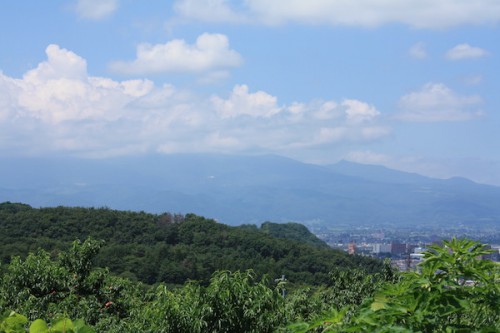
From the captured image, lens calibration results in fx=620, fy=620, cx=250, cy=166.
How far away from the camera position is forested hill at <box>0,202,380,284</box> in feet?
138

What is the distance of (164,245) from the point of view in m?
50.2

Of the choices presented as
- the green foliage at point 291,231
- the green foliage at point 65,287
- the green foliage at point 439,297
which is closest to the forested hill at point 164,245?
the green foliage at point 65,287

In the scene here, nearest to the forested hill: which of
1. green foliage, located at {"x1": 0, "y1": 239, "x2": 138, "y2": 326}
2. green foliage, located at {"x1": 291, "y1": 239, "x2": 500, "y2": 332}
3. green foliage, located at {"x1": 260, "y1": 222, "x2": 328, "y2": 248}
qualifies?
green foliage, located at {"x1": 0, "y1": 239, "x2": 138, "y2": 326}

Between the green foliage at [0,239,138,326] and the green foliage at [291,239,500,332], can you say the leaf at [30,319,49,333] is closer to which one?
the green foliage at [291,239,500,332]

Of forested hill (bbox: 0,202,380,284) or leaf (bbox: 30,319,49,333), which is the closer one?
leaf (bbox: 30,319,49,333)

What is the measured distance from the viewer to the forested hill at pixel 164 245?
41969mm

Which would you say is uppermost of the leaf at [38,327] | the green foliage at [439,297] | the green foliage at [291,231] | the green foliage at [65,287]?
the green foliage at [439,297]

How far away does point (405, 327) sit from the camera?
2586 millimetres

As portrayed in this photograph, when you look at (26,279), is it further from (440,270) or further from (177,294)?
(440,270)

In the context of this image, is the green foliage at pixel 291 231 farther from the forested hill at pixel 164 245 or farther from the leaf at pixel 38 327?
the leaf at pixel 38 327

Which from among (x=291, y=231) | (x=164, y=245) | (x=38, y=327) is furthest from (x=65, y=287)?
(x=291, y=231)

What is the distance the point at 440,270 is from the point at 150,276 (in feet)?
127

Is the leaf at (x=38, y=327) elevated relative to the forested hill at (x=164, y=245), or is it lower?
elevated

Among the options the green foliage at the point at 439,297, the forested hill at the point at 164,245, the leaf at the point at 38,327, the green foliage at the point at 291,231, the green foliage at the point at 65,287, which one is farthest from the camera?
the green foliage at the point at 291,231
